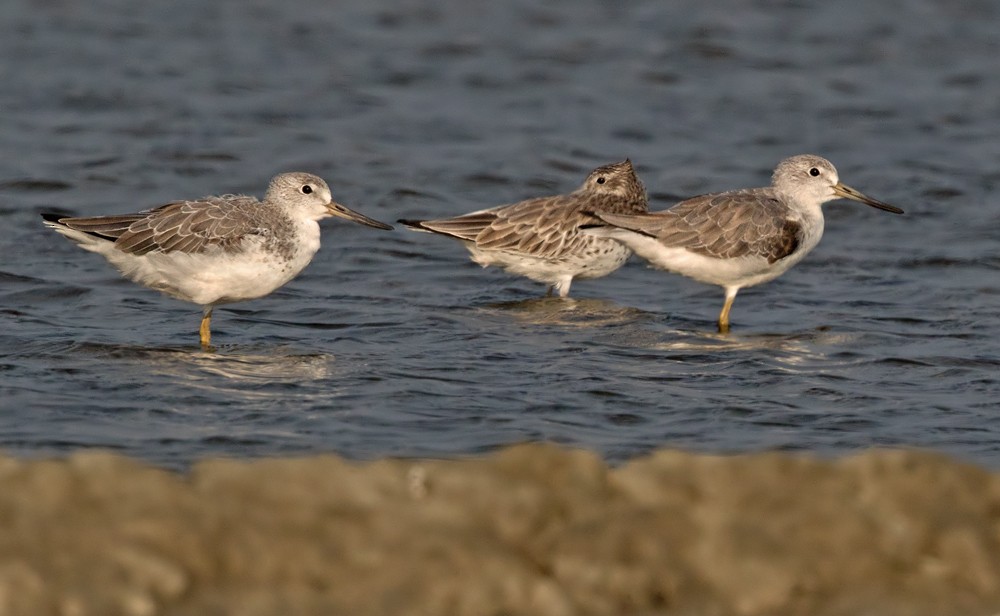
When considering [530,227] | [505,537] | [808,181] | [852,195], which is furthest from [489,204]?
[505,537]

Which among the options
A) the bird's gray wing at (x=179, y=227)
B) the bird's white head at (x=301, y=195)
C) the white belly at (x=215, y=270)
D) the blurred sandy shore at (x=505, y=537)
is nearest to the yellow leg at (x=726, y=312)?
the bird's white head at (x=301, y=195)

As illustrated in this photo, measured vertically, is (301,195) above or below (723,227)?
above

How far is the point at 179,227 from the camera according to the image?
34.3 ft

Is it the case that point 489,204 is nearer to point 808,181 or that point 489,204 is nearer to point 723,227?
point 808,181

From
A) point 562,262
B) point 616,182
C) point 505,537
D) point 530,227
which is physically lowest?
point 562,262

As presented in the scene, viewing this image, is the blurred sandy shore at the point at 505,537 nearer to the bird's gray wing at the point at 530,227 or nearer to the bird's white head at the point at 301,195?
the bird's white head at the point at 301,195

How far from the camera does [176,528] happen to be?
4.51 metres

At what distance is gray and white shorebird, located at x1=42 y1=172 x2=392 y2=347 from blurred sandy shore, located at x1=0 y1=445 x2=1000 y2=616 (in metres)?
5.37

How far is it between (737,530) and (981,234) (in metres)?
10.0

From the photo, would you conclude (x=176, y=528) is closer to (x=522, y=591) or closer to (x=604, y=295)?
(x=522, y=591)

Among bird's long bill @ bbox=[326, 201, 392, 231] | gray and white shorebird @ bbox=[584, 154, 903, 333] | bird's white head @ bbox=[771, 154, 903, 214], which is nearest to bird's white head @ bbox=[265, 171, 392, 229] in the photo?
bird's long bill @ bbox=[326, 201, 392, 231]

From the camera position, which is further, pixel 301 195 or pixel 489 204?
pixel 489 204

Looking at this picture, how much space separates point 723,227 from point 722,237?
0.11 metres

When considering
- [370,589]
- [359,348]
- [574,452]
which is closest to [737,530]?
[574,452]
